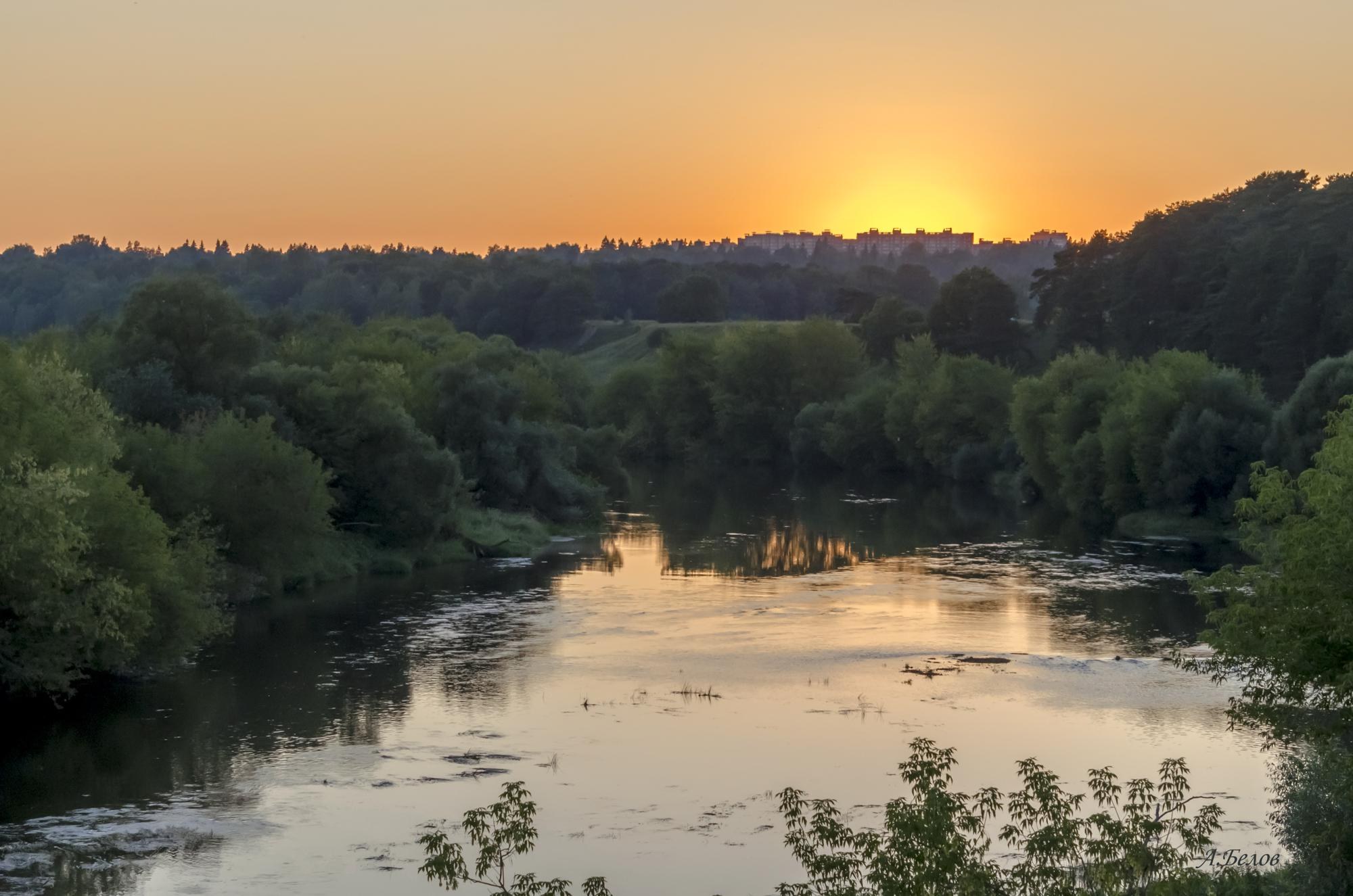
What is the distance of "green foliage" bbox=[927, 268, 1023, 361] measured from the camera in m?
108

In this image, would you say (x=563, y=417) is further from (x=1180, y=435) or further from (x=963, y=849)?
(x=963, y=849)

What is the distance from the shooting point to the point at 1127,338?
9531cm

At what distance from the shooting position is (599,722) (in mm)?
31266

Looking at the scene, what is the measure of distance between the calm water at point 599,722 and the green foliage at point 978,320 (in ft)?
187

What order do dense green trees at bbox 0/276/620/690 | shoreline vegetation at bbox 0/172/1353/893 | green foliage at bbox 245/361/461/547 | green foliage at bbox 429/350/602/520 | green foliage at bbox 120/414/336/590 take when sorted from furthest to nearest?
green foliage at bbox 429/350/602/520, green foliage at bbox 245/361/461/547, green foliage at bbox 120/414/336/590, dense green trees at bbox 0/276/620/690, shoreline vegetation at bbox 0/172/1353/893

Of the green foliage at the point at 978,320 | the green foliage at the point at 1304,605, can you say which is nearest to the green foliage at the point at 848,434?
the green foliage at the point at 978,320

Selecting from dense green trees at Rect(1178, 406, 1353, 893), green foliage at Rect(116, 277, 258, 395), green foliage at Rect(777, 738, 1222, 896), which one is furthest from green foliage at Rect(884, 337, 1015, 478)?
green foliage at Rect(777, 738, 1222, 896)

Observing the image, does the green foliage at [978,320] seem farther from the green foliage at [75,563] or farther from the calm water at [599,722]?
the green foliage at [75,563]

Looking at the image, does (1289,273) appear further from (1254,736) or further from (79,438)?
(79,438)

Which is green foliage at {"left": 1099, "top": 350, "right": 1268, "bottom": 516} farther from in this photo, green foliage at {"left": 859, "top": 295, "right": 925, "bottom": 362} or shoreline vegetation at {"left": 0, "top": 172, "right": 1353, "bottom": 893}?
green foliage at {"left": 859, "top": 295, "right": 925, "bottom": 362}

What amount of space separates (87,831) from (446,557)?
2953 cm

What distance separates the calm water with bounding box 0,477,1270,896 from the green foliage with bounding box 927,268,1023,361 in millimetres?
57018

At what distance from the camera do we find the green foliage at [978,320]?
10838cm

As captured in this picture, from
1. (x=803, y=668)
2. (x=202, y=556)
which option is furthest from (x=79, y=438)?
(x=803, y=668)
